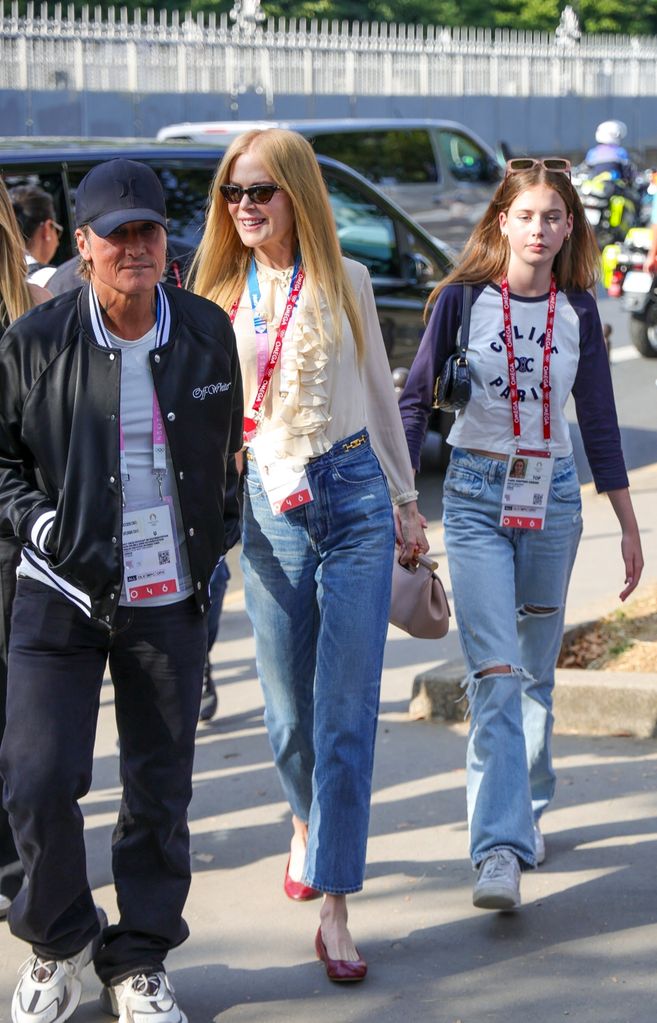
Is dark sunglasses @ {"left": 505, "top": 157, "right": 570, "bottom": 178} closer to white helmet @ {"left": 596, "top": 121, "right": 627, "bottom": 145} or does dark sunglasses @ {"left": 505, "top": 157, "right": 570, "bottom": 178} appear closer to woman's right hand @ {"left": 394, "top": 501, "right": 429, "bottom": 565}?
woman's right hand @ {"left": 394, "top": 501, "right": 429, "bottom": 565}

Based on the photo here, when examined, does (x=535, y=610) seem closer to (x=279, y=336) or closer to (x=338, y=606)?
(x=338, y=606)

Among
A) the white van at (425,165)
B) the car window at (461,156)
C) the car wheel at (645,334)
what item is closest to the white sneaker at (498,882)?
the car wheel at (645,334)

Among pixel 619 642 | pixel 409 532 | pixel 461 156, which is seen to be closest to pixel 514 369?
pixel 409 532

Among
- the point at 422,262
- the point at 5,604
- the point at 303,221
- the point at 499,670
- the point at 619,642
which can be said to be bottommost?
the point at 619,642

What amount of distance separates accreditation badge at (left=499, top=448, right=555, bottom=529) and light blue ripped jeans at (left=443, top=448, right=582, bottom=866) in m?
0.02

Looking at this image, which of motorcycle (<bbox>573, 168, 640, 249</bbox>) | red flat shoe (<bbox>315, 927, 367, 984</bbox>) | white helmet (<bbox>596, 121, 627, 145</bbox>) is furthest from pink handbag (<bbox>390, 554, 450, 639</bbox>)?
white helmet (<bbox>596, 121, 627, 145</bbox>)

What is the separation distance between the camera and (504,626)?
4.05m

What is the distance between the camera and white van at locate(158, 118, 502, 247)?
655 inches

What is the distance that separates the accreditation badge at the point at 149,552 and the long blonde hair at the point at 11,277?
3.02 ft

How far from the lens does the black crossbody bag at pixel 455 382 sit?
4098mm

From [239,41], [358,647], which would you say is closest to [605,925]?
[358,647]

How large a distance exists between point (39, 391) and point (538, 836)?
6.70 feet

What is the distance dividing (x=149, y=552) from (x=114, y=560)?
109mm

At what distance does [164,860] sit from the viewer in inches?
136
